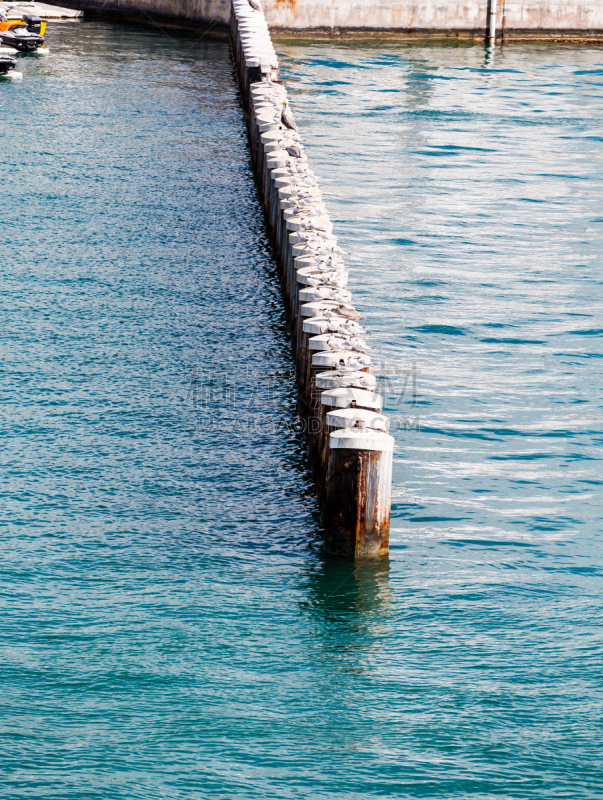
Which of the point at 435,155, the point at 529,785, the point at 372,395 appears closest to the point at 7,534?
the point at 372,395

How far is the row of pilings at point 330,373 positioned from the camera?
37.9 feet

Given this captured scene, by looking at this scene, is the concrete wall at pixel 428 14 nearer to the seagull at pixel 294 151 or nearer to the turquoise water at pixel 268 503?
the turquoise water at pixel 268 503

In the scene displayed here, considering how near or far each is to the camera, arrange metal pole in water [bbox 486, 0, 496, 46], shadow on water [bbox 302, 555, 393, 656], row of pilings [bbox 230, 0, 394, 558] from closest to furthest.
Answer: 1. shadow on water [bbox 302, 555, 393, 656]
2. row of pilings [bbox 230, 0, 394, 558]
3. metal pole in water [bbox 486, 0, 496, 46]

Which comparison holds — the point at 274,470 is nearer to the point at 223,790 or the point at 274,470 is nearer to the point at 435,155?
the point at 223,790

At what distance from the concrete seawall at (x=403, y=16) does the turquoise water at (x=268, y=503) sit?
73.7ft

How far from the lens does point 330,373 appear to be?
42.1ft

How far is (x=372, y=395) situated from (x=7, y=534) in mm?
4207

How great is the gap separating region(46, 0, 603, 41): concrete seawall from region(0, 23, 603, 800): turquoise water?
73.7 feet

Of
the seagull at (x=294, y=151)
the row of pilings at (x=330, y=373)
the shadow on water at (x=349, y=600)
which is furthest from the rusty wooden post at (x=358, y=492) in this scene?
the seagull at (x=294, y=151)

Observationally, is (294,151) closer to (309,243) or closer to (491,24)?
(309,243)

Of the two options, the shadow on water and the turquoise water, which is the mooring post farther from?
the shadow on water

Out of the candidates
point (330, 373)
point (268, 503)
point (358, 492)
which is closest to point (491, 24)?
point (330, 373)

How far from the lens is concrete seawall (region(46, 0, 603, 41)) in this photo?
49.0m

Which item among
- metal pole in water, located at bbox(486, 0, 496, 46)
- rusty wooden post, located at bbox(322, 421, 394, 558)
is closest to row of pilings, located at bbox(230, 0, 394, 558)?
rusty wooden post, located at bbox(322, 421, 394, 558)
